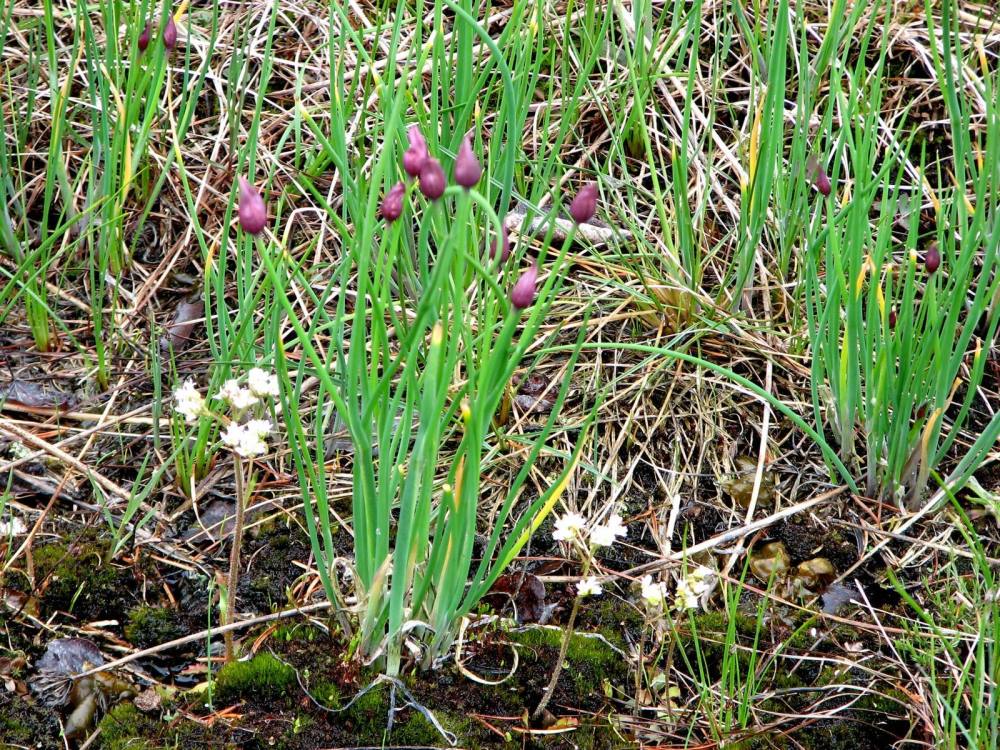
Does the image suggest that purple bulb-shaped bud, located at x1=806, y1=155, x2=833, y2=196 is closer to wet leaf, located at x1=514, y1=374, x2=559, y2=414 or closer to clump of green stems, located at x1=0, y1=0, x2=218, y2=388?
wet leaf, located at x1=514, y1=374, x2=559, y2=414

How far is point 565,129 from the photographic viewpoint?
2207mm

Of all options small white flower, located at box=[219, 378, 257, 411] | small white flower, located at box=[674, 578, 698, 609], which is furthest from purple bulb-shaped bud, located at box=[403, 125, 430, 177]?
small white flower, located at box=[674, 578, 698, 609]

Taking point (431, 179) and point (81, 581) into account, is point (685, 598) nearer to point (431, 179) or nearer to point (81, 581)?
point (431, 179)

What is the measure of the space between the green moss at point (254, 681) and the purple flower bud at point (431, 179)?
0.86 meters

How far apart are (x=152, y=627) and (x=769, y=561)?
1187 mm

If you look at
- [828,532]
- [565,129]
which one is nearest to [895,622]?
[828,532]

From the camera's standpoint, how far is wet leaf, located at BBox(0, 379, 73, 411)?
2.15 meters

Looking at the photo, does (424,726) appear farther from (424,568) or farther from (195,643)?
(195,643)

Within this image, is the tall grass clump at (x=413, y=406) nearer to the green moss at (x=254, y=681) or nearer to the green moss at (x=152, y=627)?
the green moss at (x=254, y=681)

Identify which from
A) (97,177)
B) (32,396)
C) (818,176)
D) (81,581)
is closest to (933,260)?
(818,176)

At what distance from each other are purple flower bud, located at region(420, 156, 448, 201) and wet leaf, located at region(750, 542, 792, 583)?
3.63ft

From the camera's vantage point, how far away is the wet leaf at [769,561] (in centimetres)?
197

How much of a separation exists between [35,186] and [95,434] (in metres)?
0.89

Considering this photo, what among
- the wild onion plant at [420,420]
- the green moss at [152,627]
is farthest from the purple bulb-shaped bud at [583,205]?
the green moss at [152,627]
